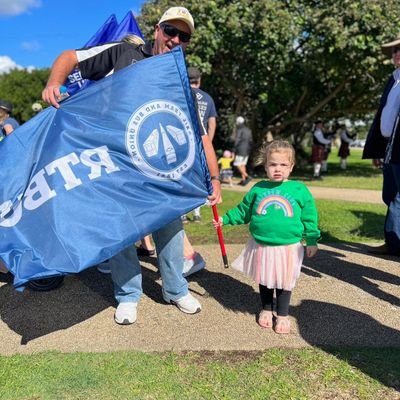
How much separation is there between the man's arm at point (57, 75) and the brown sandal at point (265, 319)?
203 cm

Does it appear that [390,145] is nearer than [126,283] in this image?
No

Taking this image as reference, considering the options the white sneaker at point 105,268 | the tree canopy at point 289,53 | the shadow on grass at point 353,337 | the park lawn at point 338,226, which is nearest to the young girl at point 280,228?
the shadow on grass at point 353,337

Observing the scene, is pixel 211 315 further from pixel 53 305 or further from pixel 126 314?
pixel 53 305

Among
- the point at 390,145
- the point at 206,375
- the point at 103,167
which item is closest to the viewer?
the point at 206,375

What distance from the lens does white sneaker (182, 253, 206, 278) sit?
14.4ft

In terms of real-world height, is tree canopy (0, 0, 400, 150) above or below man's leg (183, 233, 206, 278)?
above

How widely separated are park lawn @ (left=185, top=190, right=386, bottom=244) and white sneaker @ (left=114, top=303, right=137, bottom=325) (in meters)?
2.50

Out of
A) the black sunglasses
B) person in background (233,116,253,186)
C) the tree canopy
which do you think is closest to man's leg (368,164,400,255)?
the black sunglasses

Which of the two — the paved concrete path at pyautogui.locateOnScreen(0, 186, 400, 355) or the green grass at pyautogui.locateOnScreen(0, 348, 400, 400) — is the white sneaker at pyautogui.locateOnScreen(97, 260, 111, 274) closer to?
the paved concrete path at pyautogui.locateOnScreen(0, 186, 400, 355)

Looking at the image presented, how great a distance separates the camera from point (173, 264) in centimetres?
362

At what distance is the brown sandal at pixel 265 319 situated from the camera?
339 centimetres

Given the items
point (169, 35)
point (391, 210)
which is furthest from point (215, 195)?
point (391, 210)

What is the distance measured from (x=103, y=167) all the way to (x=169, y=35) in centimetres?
109

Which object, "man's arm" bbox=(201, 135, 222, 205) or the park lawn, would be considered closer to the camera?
"man's arm" bbox=(201, 135, 222, 205)
